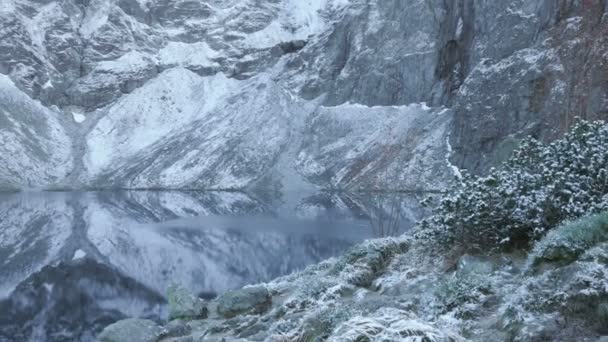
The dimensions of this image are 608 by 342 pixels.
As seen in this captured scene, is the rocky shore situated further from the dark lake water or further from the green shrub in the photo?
the dark lake water

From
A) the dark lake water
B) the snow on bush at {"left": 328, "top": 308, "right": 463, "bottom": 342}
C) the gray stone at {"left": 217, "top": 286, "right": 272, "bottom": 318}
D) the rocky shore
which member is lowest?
the dark lake water

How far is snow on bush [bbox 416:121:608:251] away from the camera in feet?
33.3

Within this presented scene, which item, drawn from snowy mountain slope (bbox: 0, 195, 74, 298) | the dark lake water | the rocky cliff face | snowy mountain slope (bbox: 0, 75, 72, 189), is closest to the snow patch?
the dark lake water

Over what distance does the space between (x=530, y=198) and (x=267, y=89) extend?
93.6 metres

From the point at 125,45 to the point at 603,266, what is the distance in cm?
12670

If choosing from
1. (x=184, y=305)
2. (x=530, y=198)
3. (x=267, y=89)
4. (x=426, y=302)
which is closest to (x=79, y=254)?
(x=184, y=305)

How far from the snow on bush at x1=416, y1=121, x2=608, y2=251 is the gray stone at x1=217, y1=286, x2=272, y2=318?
426 cm

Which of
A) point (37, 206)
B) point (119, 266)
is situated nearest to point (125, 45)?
point (37, 206)

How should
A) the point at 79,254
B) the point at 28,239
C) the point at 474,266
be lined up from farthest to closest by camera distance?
the point at 28,239
the point at 79,254
the point at 474,266

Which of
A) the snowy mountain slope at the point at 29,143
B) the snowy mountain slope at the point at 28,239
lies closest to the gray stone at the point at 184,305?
the snowy mountain slope at the point at 28,239

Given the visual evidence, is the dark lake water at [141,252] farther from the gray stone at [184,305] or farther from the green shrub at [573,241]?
the green shrub at [573,241]

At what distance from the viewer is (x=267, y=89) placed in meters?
102

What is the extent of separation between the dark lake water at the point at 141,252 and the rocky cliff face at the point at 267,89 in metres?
15.4

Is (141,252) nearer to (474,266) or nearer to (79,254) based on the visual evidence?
(79,254)
